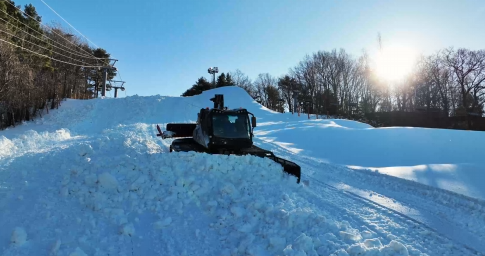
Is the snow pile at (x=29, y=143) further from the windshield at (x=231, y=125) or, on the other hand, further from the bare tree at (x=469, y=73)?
the bare tree at (x=469, y=73)

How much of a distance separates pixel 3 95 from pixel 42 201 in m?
15.8

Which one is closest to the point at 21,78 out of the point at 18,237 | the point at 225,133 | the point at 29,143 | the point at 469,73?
the point at 29,143

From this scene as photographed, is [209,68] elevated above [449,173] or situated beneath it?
elevated above

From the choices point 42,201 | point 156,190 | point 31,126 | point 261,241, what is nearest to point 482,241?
point 261,241

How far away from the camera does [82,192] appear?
5930mm

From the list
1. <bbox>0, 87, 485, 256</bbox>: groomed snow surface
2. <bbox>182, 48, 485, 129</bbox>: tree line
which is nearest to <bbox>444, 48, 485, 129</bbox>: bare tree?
<bbox>182, 48, 485, 129</bbox>: tree line

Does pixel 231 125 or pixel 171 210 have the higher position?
pixel 231 125

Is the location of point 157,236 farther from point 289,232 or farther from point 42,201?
point 42,201

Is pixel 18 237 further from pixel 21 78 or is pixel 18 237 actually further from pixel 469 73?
pixel 469 73

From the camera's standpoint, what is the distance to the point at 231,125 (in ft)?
32.6

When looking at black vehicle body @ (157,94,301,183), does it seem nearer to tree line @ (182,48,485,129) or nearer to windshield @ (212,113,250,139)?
windshield @ (212,113,250,139)

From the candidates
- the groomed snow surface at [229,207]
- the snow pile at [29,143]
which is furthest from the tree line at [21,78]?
the groomed snow surface at [229,207]

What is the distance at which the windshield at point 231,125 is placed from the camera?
971cm

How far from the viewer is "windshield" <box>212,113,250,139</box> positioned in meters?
9.71
